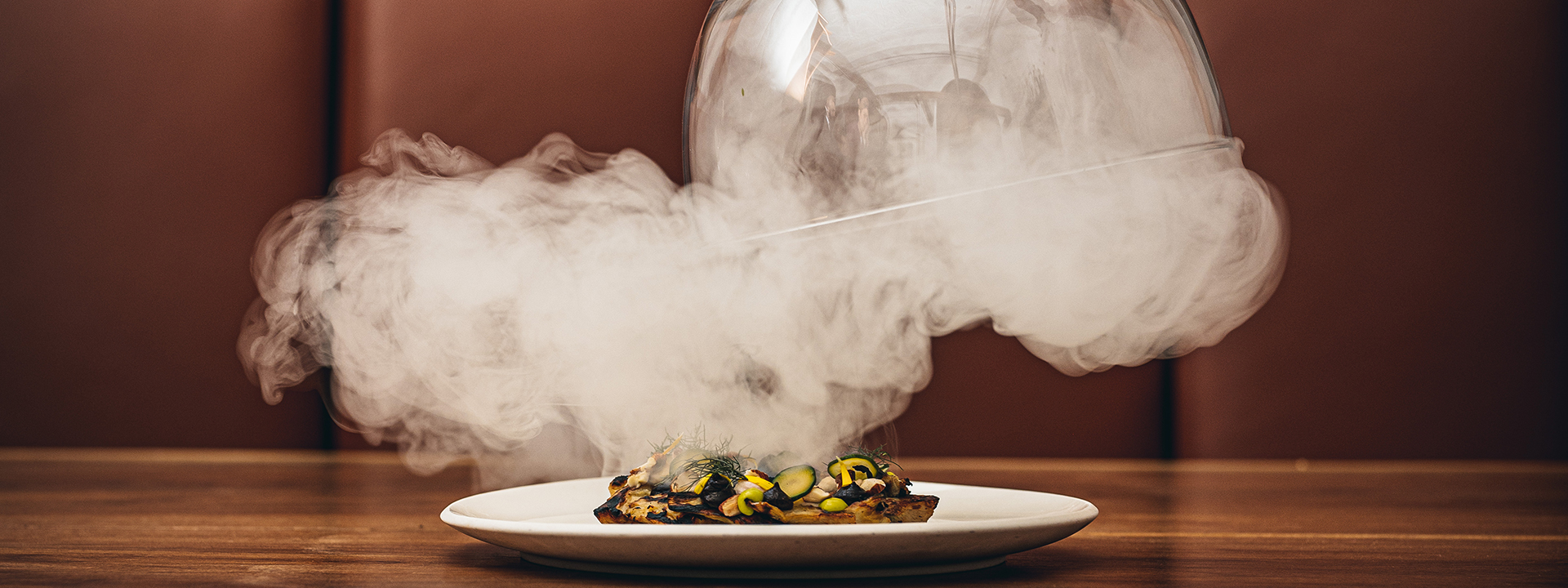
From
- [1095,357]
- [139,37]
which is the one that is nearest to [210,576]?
[1095,357]

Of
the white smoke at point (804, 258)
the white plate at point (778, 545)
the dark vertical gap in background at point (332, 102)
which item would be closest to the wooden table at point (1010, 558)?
the white plate at point (778, 545)

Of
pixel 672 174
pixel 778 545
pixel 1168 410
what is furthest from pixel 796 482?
pixel 1168 410

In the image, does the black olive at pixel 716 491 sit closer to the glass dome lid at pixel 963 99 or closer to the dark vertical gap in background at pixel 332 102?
the glass dome lid at pixel 963 99

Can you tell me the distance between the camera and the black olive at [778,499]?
24.5 inches

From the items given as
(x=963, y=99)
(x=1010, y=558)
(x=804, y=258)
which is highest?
(x=963, y=99)

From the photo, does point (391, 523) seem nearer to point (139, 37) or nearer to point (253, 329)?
point (253, 329)

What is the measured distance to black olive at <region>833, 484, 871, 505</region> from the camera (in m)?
0.65

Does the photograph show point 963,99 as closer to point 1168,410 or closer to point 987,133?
point 987,133

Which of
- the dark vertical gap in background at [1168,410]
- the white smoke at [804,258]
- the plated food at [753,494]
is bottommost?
the dark vertical gap in background at [1168,410]

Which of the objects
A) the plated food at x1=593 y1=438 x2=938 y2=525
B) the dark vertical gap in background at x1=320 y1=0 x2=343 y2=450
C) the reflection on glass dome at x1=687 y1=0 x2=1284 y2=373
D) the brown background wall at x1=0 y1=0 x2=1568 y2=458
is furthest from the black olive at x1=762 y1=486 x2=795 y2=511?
the dark vertical gap in background at x1=320 y1=0 x2=343 y2=450

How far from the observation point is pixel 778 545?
542 millimetres

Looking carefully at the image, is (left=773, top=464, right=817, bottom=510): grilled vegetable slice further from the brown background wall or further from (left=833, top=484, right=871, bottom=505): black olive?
the brown background wall

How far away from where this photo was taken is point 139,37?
6.48 ft

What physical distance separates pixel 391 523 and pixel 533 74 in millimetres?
1208
